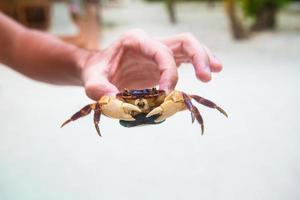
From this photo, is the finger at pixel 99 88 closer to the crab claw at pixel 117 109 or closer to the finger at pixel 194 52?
the crab claw at pixel 117 109

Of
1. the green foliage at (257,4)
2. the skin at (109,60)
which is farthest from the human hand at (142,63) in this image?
the green foliage at (257,4)

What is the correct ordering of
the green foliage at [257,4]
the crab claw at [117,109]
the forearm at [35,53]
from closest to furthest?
the crab claw at [117,109] → the forearm at [35,53] → the green foliage at [257,4]

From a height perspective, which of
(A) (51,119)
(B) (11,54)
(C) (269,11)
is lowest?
(C) (269,11)


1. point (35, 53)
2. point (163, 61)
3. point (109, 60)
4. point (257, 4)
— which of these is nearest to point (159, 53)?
point (163, 61)

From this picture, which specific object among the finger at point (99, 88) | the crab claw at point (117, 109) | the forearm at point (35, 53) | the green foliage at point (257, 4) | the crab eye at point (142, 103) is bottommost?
the green foliage at point (257, 4)

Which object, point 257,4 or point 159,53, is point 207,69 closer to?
point 159,53

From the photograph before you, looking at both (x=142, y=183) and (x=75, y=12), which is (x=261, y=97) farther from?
(x=75, y=12)

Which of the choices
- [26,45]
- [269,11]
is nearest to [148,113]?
[26,45]
